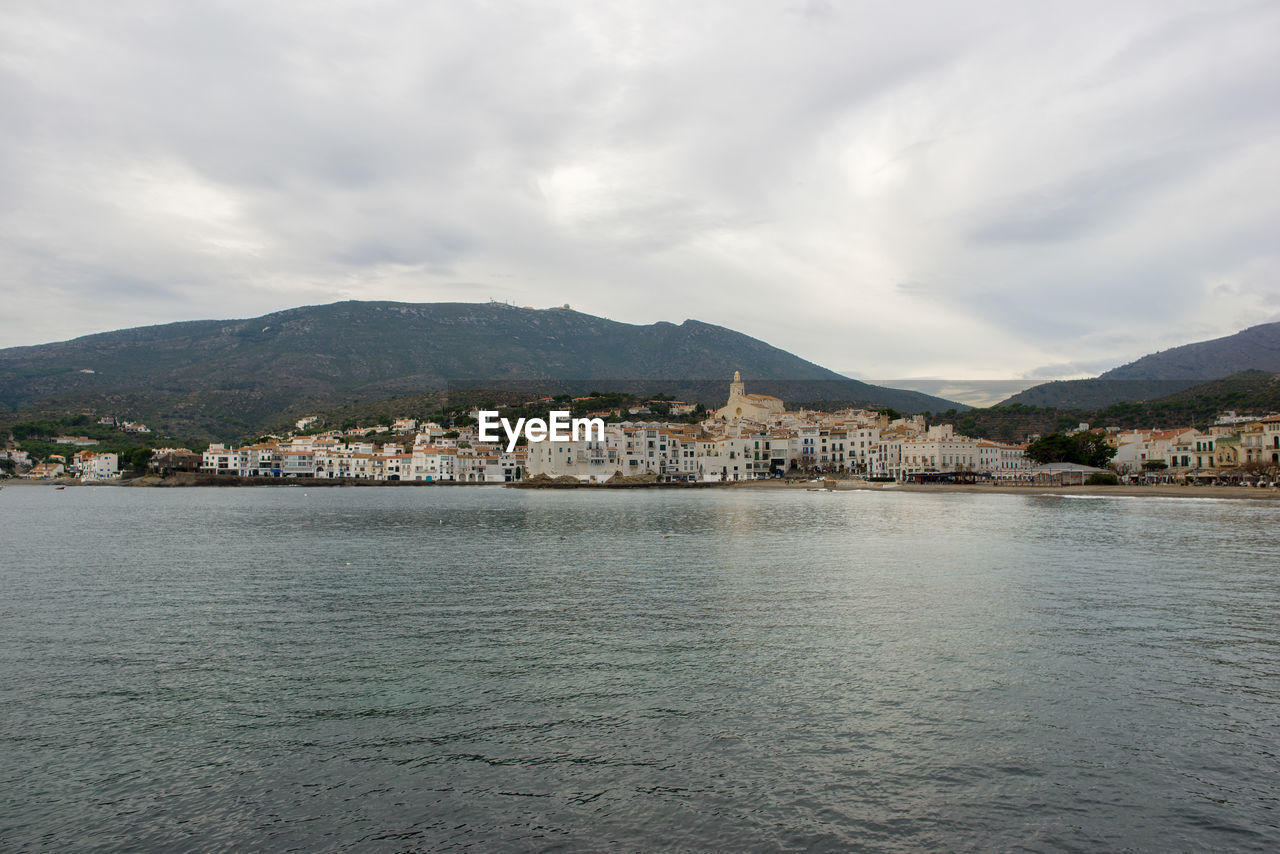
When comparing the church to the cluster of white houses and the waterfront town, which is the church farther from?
the waterfront town

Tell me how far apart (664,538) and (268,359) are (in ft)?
470

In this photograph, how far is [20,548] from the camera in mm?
24703

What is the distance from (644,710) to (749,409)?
10501cm

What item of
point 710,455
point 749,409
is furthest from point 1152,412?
point 710,455

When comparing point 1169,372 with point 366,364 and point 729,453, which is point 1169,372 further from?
point 366,364

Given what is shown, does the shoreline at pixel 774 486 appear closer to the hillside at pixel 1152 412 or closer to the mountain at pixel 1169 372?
the hillside at pixel 1152 412

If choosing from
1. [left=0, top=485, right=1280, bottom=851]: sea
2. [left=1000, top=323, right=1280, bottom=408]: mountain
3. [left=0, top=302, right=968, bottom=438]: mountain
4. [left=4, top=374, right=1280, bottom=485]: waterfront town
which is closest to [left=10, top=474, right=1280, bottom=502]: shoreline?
[left=4, top=374, right=1280, bottom=485]: waterfront town

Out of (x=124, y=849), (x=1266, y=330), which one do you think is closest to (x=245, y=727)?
(x=124, y=849)

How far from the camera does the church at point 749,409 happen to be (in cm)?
11157

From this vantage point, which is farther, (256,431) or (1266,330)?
(1266,330)

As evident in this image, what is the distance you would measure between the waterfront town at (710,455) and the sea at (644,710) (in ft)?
212

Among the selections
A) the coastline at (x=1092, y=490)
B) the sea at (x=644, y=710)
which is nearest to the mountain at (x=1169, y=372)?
the coastline at (x=1092, y=490)

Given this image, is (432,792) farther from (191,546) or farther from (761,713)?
(191,546)

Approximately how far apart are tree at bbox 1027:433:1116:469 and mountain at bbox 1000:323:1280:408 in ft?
211
